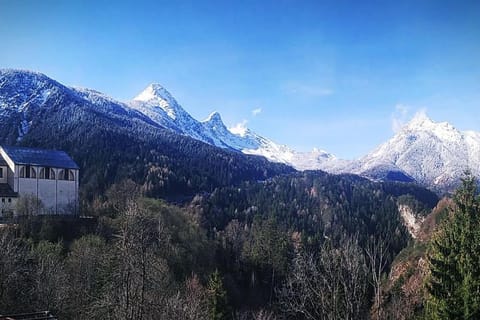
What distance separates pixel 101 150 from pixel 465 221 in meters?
168

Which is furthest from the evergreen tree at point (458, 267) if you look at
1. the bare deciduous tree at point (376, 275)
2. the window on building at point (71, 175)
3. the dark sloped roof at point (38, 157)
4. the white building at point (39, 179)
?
the dark sloped roof at point (38, 157)

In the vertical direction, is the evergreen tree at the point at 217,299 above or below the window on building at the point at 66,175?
below

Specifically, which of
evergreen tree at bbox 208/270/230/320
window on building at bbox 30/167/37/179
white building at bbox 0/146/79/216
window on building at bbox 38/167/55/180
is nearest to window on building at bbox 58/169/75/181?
white building at bbox 0/146/79/216

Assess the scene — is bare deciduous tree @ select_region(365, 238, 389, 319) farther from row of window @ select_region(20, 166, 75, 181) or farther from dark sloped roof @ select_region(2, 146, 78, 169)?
dark sloped roof @ select_region(2, 146, 78, 169)

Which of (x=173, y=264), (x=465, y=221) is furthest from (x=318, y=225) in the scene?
(x=465, y=221)

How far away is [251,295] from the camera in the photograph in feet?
287

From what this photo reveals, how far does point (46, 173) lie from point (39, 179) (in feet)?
4.47

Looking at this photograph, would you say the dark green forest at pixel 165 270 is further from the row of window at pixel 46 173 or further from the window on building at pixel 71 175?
the row of window at pixel 46 173

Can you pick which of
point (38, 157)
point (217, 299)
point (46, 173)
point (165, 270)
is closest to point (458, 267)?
point (165, 270)

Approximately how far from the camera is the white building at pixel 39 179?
212 feet

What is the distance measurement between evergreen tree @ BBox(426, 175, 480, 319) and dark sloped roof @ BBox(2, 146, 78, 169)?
53196 millimetres

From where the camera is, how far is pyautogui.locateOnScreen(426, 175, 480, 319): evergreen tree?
104ft

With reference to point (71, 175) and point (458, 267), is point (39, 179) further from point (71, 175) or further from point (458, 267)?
point (458, 267)

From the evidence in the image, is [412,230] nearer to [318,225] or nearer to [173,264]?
[318,225]
